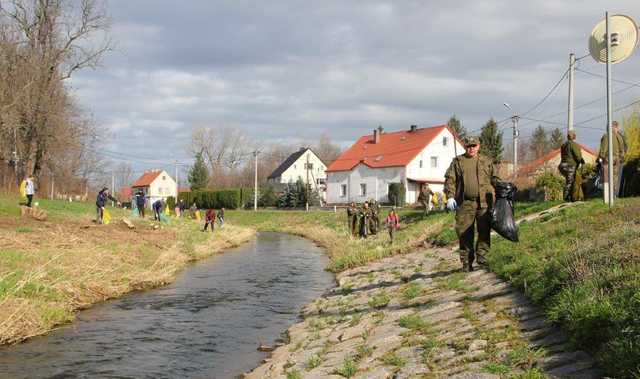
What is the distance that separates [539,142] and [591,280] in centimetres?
10096

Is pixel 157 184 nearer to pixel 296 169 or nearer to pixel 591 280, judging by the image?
pixel 296 169

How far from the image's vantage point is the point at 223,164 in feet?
344

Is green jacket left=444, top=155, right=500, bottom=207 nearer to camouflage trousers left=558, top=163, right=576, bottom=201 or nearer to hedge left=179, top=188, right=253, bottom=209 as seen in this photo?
camouflage trousers left=558, top=163, right=576, bottom=201

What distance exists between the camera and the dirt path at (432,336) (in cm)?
537

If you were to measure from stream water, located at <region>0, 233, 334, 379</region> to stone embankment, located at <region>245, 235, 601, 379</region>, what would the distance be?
96 cm

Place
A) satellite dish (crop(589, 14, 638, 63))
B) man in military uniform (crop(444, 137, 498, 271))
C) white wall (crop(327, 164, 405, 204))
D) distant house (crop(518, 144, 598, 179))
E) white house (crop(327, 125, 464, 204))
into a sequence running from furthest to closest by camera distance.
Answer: white wall (crop(327, 164, 405, 204)) → white house (crop(327, 125, 464, 204)) → distant house (crop(518, 144, 598, 179)) → satellite dish (crop(589, 14, 638, 63)) → man in military uniform (crop(444, 137, 498, 271))

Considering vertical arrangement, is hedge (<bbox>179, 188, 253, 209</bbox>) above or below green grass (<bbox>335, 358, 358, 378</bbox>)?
above

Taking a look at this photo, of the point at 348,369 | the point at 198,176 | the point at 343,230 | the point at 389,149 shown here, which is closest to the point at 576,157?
the point at 348,369

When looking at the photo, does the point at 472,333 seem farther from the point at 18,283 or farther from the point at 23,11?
the point at 23,11

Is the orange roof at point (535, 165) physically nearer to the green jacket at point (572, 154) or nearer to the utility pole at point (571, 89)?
the utility pole at point (571, 89)

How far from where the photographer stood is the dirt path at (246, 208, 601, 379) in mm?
5367

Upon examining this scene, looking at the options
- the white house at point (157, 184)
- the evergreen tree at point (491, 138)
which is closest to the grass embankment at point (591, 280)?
the evergreen tree at point (491, 138)

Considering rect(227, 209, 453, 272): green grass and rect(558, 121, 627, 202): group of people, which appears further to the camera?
rect(227, 209, 453, 272): green grass

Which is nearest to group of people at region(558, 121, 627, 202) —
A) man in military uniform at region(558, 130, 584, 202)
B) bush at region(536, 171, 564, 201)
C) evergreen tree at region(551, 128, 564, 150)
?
man in military uniform at region(558, 130, 584, 202)
